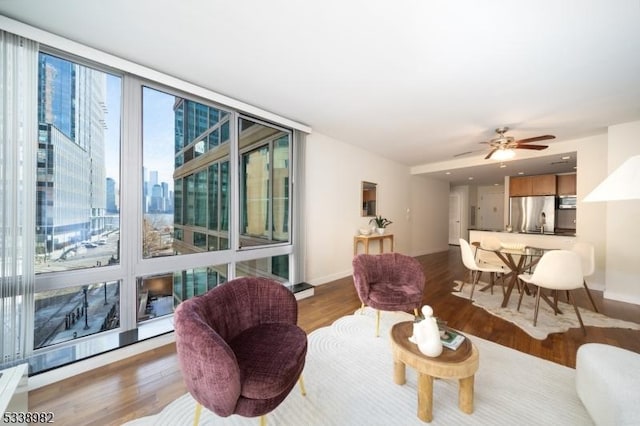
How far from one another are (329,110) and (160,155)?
214 centimetres

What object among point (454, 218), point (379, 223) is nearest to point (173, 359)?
point (379, 223)

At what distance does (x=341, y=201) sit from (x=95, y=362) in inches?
151

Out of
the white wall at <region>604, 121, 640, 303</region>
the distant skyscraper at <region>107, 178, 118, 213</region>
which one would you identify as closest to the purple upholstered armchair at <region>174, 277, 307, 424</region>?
the distant skyscraper at <region>107, 178, 118, 213</region>

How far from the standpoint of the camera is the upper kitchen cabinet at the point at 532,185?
5562 millimetres

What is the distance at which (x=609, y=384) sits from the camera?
4.13ft

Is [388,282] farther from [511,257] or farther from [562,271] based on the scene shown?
[511,257]

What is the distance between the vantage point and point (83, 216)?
2.13 m

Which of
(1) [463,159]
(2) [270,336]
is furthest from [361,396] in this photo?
(1) [463,159]

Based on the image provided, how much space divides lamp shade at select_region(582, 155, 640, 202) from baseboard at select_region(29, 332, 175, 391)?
11.3ft

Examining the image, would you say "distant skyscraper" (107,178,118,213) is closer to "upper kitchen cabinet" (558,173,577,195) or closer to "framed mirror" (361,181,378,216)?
"framed mirror" (361,181,378,216)

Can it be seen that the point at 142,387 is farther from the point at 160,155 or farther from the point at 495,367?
the point at 495,367

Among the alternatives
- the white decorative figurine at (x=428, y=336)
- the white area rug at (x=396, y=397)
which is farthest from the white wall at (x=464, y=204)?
the white decorative figurine at (x=428, y=336)

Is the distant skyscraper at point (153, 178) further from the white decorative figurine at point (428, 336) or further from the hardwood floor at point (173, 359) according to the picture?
the white decorative figurine at point (428, 336)

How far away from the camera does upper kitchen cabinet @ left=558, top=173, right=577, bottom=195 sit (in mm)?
5363
